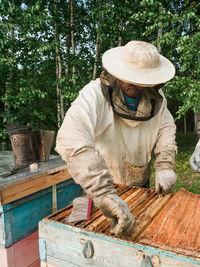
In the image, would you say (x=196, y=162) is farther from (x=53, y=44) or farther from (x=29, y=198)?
(x=53, y=44)

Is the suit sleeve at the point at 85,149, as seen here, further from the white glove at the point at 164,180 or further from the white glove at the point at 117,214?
the white glove at the point at 164,180

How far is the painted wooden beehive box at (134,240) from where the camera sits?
962 millimetres

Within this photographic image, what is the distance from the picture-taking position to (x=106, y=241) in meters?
1.07

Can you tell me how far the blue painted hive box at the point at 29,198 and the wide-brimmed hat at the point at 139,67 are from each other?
123 cm

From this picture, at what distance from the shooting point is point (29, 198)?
202cm

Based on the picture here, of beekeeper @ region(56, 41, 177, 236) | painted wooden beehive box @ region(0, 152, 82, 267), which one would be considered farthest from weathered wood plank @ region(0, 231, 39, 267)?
beekeeper @ region(56, 41, 177, 236)

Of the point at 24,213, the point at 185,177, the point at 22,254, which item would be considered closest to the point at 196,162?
the point at 24,213

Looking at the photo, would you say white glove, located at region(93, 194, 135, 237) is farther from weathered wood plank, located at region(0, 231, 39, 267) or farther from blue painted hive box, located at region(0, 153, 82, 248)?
weathered wood plank, located at region(0, 231, 39, 267)

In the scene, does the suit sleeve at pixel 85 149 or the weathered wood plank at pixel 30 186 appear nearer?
the suit sleeve at pixel 85 149

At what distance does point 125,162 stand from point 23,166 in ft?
3.58

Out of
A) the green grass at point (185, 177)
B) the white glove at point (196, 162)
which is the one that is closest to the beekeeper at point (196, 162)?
the white glove at point (196, 162)

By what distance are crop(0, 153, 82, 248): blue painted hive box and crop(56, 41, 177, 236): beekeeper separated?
70cm

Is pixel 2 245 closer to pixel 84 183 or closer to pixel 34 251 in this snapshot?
pixel 34 251

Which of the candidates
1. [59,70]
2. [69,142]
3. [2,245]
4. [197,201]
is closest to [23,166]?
[2,245]
